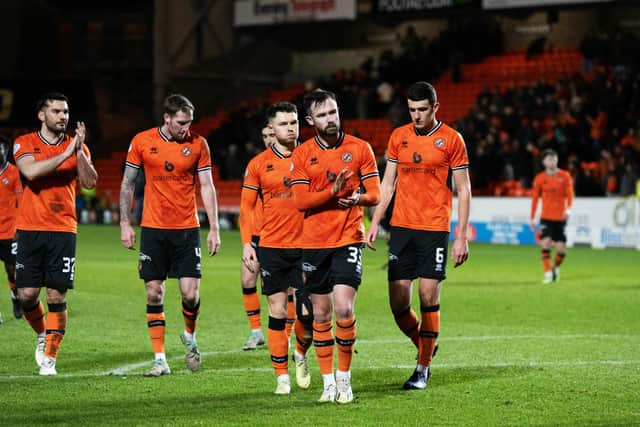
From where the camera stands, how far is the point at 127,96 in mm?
47344

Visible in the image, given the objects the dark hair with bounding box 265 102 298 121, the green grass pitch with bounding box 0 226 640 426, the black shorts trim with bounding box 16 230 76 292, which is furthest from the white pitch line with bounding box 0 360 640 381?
the dark hair with bounding box 265 102 298 121

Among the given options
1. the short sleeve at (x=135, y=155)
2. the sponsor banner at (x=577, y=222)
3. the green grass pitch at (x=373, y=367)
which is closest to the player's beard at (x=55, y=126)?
the short sleeve at (x=135, y=155)

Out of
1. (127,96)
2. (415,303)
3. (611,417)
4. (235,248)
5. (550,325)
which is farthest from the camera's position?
(127,96)

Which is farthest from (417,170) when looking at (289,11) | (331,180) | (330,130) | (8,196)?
(289,11)

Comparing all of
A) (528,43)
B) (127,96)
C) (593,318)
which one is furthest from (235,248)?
(127,96)

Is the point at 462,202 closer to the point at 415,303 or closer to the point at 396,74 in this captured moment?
the point at 415,303

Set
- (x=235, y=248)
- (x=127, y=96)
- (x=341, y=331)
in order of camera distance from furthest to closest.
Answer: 1. (x=127, y=96)
2. (x=235, y=248)
3. (x=341, y=331)

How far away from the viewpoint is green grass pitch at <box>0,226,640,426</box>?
24.4 feet

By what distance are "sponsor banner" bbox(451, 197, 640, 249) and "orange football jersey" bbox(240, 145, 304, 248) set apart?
17357 mm

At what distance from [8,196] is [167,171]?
13.2 ft

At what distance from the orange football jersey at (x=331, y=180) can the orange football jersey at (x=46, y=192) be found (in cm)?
216

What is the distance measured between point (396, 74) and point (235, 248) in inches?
500

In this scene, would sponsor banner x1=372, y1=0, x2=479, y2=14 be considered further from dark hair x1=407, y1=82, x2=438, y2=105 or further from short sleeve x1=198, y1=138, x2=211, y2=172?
dark hair x1=407, y1=82, x2=438, y2=105

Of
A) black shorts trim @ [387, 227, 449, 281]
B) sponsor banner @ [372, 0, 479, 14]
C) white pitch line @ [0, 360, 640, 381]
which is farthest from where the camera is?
sponsor banner @ [372, 0, 479, 14]
